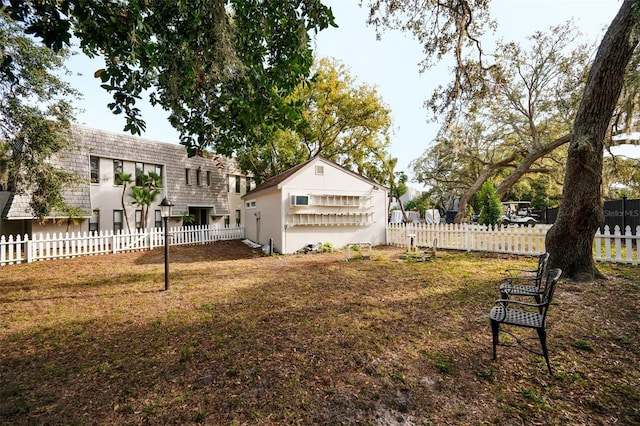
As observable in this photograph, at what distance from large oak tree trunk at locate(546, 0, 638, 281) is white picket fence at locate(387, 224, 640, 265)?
282 cm

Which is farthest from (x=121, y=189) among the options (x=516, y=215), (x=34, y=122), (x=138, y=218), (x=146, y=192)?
(x=516, y=215)

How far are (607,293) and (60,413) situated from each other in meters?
8.18

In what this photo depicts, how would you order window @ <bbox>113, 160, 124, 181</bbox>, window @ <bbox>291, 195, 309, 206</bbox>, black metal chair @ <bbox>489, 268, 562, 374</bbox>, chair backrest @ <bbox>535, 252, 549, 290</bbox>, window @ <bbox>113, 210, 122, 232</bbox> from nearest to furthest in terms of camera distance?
black metal chair @ <bbox>489, 268, 562, 374</bbox>, chair backrest @ <bbox>535, 252, 549, 290</bbox>, window @ <bbox>291, 195, 309, 206</bbox>, window @ <bbox>113, 160, 124, 181</bbox>, window @ <bbox>113, 210, 122, 232</bbox>

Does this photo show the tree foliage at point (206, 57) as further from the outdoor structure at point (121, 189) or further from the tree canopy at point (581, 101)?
the outdoor structure at point (121, 189)

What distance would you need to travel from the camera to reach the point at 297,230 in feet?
38.5

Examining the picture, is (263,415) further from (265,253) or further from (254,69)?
(265,253)

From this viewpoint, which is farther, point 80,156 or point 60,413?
point 80,156

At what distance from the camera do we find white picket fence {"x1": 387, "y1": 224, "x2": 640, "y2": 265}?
25.1 feet

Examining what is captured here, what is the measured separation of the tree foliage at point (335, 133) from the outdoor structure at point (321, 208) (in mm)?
6158

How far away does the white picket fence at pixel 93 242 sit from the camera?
9.76m

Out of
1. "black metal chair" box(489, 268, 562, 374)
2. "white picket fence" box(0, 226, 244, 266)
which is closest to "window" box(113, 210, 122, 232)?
"white picket fence" box(0, 226, 244, 266)

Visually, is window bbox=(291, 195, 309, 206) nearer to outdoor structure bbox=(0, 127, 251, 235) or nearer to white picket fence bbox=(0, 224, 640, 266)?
white picket fence bbox=(0, 224, 640, 266)

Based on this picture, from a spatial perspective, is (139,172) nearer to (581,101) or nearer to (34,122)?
(34,122)

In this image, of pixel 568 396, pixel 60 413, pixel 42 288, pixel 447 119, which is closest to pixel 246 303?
pixel 60 413
